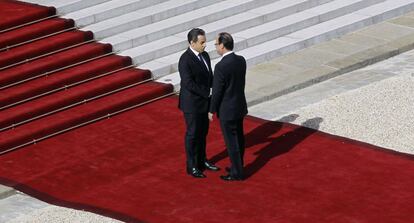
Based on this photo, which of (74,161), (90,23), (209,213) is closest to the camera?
(209,213)

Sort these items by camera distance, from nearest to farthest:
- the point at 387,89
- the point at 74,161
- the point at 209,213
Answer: the point at 209,213 → the point at 74,161 → the point at 387,89

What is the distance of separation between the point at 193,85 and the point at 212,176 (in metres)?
1.15

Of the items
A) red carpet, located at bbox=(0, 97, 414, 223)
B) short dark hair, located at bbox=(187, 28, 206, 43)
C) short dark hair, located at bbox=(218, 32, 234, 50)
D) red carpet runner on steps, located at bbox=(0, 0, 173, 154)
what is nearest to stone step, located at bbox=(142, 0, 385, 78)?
red carpet runner on steps, located at bbox=(0, 0, 173, 154)

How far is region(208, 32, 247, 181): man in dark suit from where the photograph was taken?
13.6m

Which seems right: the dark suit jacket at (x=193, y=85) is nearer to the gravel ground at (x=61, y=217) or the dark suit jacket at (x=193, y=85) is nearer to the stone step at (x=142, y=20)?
the gravel ground at (x=61, y=217)

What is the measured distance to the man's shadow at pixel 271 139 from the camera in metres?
14.6

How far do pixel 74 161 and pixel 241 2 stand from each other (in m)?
5.39

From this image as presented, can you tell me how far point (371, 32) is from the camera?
1902 cm

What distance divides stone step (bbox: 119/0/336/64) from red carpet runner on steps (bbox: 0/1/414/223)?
1.19ft

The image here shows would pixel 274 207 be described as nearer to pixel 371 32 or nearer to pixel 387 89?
pixel 387 89

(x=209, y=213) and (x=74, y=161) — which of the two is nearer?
(x=209, y=213)

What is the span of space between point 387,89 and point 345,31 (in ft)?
7.68

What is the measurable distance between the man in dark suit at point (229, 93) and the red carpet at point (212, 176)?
57 centimetres

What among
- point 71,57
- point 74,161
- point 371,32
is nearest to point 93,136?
point 74,161
